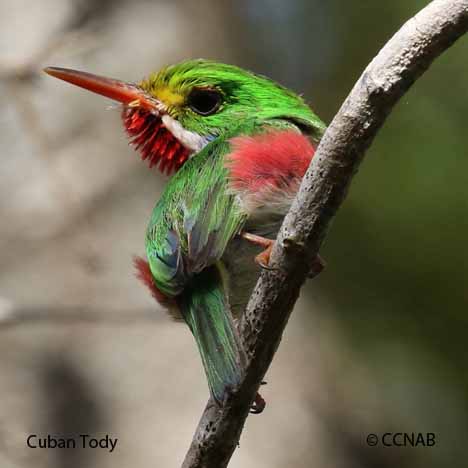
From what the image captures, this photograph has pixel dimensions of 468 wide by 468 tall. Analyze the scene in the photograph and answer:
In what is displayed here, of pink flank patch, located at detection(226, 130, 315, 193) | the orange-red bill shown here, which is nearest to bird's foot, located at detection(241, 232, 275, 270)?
pink flank patch, located at detection(226, 130, 315, 193)

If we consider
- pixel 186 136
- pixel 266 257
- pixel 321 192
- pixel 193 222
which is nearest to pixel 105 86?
pixel 186 136

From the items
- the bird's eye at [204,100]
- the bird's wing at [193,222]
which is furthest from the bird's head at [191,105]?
the bird's wing at [193,222]

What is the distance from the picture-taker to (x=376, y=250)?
5.96 m

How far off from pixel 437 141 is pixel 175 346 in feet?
9.57

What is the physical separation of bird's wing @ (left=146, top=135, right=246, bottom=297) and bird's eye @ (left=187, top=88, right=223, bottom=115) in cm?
40

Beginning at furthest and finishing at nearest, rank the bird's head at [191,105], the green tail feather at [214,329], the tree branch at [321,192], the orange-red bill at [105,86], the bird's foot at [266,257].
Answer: the orange-red bill at [105,86] < the bird's head at [191,105] < the green tail feather at [214,329] < the bird's foot at [266,257] < the tree branch at [321,192]

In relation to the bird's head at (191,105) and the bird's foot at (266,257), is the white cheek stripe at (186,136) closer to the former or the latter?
the bird's head at (191,105)

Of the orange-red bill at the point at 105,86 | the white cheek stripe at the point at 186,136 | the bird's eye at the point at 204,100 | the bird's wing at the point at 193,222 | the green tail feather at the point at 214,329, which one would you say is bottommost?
the green tail feather at the point at 214,329

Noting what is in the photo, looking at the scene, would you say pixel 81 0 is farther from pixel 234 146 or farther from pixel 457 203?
pixel 457 203

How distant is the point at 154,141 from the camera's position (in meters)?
3.57

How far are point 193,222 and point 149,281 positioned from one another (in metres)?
0.37

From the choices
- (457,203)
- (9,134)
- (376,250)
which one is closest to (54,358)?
(9,134)

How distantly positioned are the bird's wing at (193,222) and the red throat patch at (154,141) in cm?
43

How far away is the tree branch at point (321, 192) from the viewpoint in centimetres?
221
